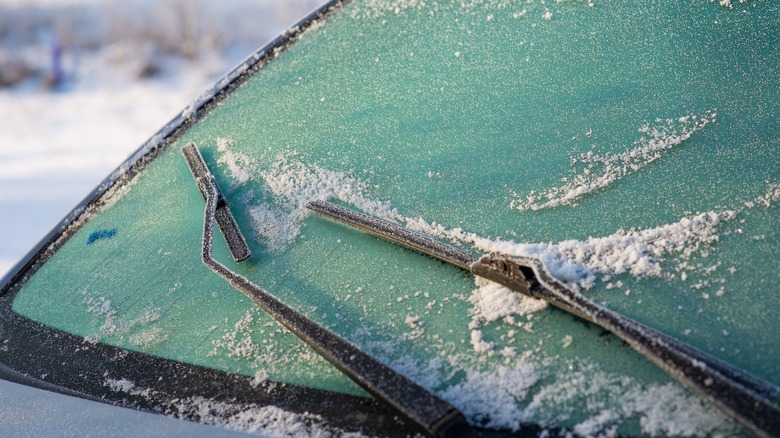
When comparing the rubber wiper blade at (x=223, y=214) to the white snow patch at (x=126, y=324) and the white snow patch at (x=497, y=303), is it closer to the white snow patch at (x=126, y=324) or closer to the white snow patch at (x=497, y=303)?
the white snow patch at (x=126, y=324)

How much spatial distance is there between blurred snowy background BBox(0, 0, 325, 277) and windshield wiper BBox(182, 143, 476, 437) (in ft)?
15.9

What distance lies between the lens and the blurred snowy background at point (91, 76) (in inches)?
262

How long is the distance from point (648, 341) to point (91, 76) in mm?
8262

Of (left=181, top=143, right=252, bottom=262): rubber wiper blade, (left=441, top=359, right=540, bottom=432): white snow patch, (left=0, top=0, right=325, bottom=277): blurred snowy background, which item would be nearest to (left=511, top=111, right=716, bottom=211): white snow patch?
(left=441, top=359, right=540, bottom=432): white snow patch

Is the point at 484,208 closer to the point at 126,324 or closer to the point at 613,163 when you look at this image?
the point at 613,163

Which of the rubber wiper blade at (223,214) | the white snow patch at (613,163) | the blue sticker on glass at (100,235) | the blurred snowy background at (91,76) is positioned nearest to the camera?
the white snow patch at (613,163)

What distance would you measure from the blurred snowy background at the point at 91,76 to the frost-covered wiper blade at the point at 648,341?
516 centimetres

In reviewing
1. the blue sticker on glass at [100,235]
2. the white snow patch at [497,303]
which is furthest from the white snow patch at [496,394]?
the blue sticker on glass at [100,235]

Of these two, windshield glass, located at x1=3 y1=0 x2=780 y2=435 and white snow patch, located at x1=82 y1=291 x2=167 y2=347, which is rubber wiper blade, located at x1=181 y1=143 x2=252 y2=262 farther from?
white snow patch, located at x1=82 y1=291 x2=167 y2=347

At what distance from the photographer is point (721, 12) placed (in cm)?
202

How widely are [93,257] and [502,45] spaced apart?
1.27 metres

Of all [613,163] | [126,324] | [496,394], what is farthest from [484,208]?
[126,324]

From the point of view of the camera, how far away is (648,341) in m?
1.26

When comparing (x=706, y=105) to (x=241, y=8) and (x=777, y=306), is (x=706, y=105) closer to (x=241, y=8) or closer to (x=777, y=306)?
(x=777, y=306)
